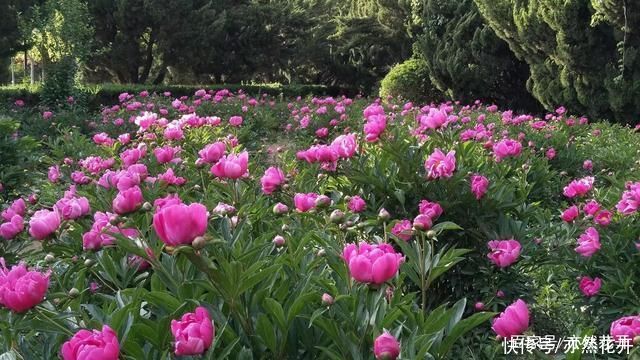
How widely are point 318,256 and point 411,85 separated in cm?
1316

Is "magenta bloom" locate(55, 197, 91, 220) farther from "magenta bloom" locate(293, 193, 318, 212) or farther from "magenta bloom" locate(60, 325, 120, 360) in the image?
"magenta bloom" locate(60, 325, 120, 360)

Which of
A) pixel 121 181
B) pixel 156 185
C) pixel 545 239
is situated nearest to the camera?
pixel 121 181

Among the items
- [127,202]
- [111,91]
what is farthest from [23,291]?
[111,91]

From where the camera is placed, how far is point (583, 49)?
8.75 m

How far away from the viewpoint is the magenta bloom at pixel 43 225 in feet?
5.35

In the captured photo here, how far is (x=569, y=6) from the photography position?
27.9 ft

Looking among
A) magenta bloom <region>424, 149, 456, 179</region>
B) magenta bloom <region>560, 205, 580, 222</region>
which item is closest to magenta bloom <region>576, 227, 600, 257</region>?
magenta bloom <region>560, 205, 580, 222</region>

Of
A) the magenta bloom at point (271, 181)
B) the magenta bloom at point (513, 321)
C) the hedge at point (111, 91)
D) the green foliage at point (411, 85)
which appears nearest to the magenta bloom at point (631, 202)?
the magenta bloom at point (513, 321)

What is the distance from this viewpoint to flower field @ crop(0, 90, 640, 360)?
1.14m

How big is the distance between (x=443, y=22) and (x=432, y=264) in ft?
41.5

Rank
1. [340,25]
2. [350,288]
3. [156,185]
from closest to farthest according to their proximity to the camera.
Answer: [350,288] → [156,185] → [340,25]

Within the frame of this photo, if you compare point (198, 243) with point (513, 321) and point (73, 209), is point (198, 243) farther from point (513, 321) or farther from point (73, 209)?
point (73, 209)

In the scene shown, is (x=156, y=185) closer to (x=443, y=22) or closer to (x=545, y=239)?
(x=545, y=239)

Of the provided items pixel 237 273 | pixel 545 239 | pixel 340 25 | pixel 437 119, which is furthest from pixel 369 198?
pixel 340 25
